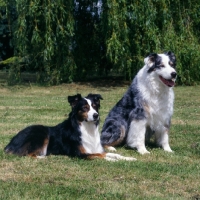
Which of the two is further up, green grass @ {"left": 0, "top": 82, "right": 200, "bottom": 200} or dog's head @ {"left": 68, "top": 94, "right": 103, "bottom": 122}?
dog's head @ {"left": 68, "top": 94, "right": 103, "bottom": 122}

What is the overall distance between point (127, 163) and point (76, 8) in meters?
15.7

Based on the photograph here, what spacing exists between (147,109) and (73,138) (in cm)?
151

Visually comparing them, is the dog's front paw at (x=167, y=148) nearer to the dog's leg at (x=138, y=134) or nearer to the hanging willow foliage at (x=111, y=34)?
the dog's leg at (x=138, y=134)

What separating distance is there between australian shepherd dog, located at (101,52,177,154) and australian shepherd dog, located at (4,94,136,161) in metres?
0.85

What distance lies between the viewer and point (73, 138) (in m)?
7.23

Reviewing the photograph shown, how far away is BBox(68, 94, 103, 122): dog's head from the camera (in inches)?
277

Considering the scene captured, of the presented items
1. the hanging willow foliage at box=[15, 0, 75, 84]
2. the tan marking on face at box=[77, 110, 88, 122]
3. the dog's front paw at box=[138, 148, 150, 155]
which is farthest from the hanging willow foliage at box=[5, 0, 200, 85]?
the tan marking on face at box=[77, 110, 88, 122]

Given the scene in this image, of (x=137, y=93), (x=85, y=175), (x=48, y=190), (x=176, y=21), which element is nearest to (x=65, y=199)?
(x=48, y=190)

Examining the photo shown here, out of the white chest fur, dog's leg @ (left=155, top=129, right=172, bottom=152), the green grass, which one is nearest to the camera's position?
the green grass

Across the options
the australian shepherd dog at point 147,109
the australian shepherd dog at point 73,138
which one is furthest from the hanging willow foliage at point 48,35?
the australian shepherd dog at point 73,138

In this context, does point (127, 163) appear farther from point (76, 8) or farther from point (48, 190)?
point (76, 8)

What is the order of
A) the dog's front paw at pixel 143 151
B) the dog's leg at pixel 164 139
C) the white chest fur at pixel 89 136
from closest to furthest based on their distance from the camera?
the white chest fur at pixel 89 136 < the dog's front paw at pixel 143 151 < the dog's leg at pixel 164 139

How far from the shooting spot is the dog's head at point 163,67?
7680 mm

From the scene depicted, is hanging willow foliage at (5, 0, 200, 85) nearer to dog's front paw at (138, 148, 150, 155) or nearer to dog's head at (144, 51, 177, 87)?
dog's head at (144, 51, 177, 87)
